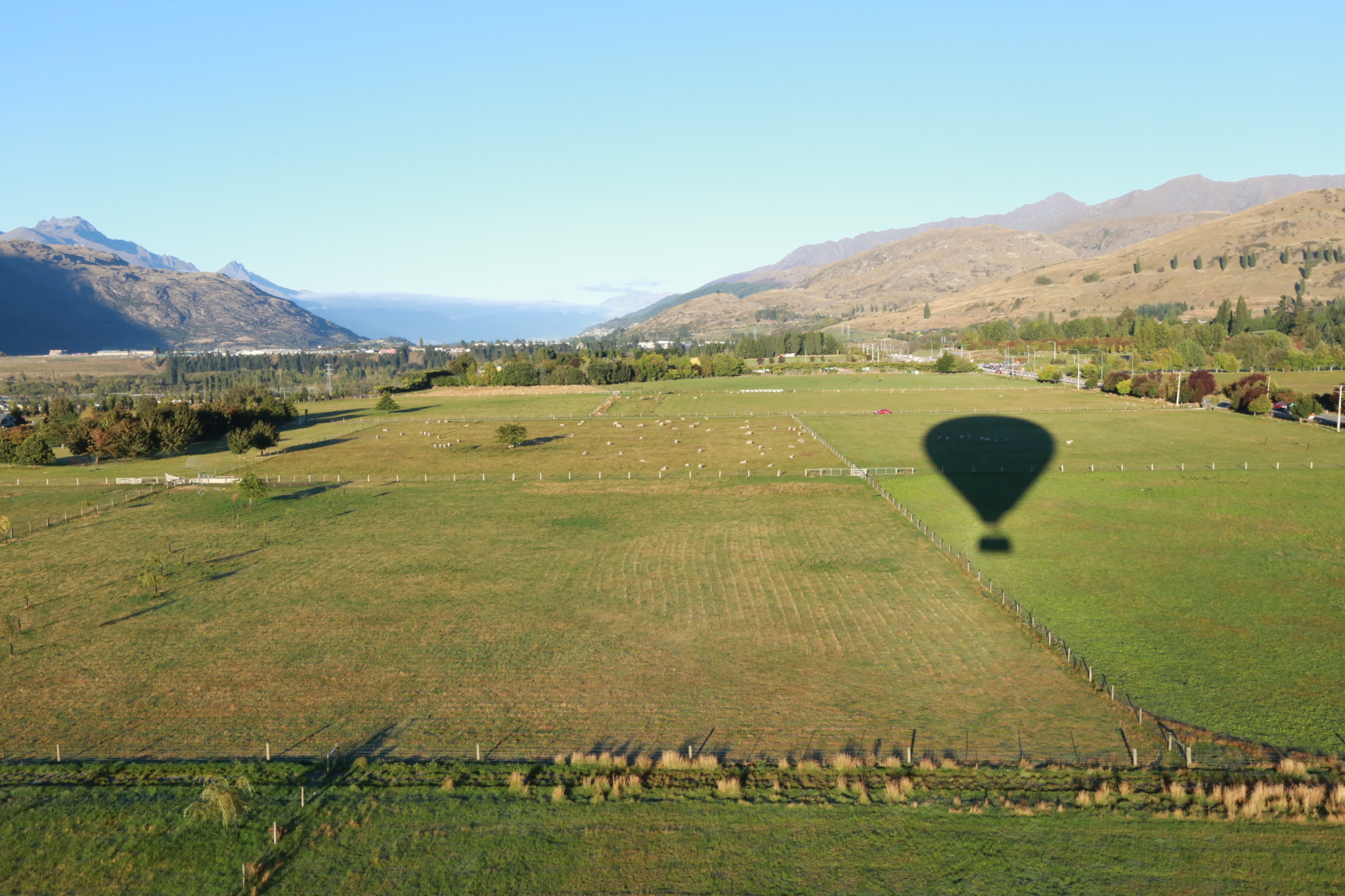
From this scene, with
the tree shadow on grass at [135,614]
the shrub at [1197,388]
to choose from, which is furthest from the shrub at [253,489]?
the shrub at [1197,388]

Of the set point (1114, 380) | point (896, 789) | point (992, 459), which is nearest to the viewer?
point (896, 789)

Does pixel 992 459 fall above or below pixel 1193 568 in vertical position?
above

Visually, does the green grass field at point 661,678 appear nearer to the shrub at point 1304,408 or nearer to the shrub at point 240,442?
the shrub at point 240,442

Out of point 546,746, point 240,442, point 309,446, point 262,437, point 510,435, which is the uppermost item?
point 510,435

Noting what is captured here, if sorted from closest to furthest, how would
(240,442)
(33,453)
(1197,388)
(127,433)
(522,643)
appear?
(522,643)
(33,453)
(240,442)
(127,433)
(1197,388)

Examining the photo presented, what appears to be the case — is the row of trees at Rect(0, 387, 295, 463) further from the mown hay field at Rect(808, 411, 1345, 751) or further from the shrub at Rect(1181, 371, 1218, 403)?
the shrub at Rect(1181, 371, 1218, 403)

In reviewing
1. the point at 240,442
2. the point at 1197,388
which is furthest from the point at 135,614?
the point at 1197,388

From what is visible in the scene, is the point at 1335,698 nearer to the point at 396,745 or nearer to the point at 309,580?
the point at 396,745

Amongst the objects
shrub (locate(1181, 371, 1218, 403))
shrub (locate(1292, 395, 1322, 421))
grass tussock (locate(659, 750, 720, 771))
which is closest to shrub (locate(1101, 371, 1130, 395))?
shrub (locate(1181, 371, 1218, 403))

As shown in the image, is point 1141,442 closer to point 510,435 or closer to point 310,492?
point 510,435
